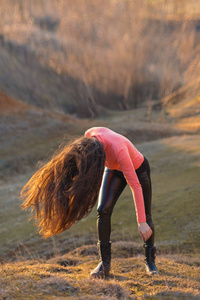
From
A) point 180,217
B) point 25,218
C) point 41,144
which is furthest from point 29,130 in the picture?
point 180,217

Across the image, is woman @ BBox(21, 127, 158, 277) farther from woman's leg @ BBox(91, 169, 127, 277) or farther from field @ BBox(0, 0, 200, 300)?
field @ BBox(0, 0, 200, 300)

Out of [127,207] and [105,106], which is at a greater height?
[127,207]

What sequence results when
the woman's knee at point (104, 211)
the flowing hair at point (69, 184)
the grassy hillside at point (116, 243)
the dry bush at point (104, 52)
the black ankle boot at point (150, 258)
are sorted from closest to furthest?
the flowing hair at point (69, 184) → the grassy hillside at point (116, 243) → the woman's knee at point (104, 211) → the black ankle boot at point (150, 258) → the dry bush at point (104, 52)

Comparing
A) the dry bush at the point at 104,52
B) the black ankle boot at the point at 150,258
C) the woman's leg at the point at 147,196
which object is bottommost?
the dry bush at the point at 104,52

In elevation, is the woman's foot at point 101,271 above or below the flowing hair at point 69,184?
below

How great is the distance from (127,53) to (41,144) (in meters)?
20.3

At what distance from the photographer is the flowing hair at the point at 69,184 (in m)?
3.35

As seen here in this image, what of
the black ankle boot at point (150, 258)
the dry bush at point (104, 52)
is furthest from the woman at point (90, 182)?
the dry bush at point (104, 52)

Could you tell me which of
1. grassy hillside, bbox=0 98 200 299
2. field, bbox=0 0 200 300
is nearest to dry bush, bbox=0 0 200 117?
field, bbox=0 0 200 300

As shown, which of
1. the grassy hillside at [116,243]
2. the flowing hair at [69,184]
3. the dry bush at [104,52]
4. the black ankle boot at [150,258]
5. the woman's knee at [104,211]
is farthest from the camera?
the dry bush at [104,52]

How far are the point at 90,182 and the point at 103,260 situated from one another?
1113 mm

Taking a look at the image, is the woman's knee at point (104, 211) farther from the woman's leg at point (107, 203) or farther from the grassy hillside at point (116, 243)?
the grassy hillside at point (116, 243)

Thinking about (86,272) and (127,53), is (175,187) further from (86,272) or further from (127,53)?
(127,53)

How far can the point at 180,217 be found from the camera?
7695 millimetres
